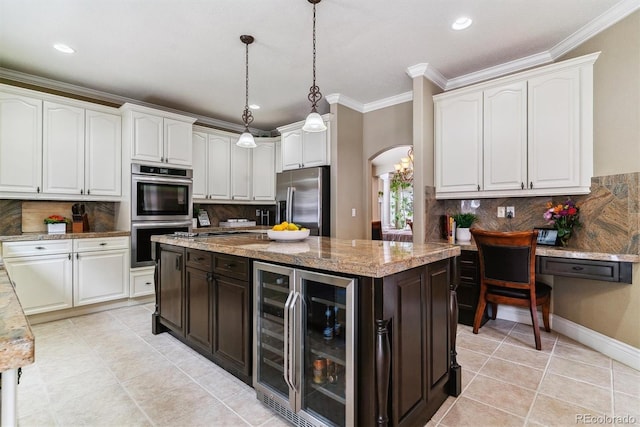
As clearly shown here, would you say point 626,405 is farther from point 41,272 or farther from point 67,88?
point 67,88

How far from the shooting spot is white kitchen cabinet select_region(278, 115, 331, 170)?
4340 millimetres

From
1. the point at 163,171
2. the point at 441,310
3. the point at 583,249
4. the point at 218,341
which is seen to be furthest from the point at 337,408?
the point at 163,171

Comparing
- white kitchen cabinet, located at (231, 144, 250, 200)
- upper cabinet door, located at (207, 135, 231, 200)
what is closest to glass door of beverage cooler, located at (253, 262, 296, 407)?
upper cabinet door, located at (207, 135, 231, 200)

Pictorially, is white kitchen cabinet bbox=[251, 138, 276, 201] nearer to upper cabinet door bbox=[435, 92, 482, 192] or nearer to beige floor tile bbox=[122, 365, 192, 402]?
upper cabinet door bbox=[435, 92, 482, 192]

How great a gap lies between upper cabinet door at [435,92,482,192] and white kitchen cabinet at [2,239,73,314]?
4.22 m

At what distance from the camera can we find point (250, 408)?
190 centimetres

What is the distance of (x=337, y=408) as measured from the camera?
1.59 meters

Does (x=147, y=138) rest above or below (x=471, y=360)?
above

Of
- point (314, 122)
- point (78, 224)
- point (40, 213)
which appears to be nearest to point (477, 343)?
point (314, 122)

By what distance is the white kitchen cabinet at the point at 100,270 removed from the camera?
3.51 m

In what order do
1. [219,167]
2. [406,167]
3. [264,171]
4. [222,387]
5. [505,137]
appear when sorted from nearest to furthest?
[222,387]
[505,137]
[219,167]
[264,171]
[406,167]

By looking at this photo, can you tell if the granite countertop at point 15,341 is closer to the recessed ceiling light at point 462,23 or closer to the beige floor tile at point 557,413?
the beige floor tile at point 557,413

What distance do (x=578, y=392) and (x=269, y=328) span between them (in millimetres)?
2027

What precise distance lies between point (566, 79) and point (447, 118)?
42.0 inches
